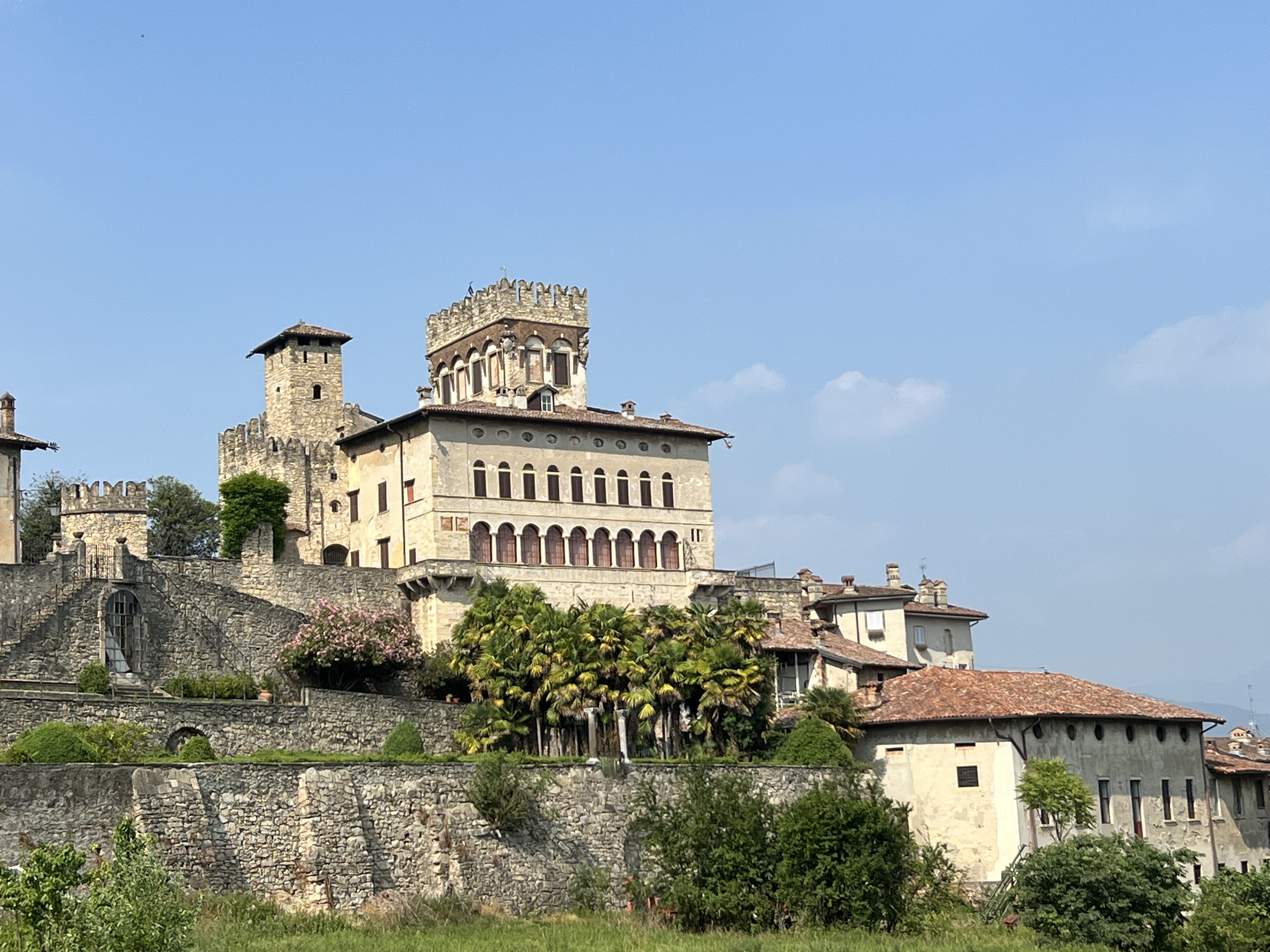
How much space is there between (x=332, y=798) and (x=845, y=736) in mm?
20783

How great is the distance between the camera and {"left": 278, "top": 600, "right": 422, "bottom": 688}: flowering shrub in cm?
6341

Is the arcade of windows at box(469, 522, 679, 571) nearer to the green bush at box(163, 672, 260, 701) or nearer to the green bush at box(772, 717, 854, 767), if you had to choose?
the green bush at box(163, 672, 260, 701)

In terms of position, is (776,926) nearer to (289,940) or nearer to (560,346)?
(289,940)

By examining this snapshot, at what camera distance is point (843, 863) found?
49.6 m

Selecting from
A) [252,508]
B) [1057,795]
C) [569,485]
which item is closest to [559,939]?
[1057,795]

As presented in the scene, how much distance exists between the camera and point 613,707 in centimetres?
6066

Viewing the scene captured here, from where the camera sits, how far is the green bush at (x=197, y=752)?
4709 cm

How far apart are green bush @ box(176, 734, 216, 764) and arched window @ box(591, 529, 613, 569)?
24543 millimetres

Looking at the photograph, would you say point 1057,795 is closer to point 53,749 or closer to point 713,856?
point 713,856

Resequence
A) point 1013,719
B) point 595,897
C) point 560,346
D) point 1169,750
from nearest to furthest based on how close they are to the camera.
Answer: point 595,897
point 1013,719
point 1169,750
point 560,346

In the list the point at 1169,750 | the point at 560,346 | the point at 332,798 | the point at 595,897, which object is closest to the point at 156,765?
the point at 332,798

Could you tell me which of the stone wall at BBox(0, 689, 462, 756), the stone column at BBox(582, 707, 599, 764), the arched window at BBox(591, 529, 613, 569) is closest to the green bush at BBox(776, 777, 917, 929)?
the stone column at BBox(582, 707, 599, 764)

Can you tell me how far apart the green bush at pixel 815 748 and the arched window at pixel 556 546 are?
49.1ft

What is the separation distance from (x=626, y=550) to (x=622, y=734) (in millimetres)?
16240
